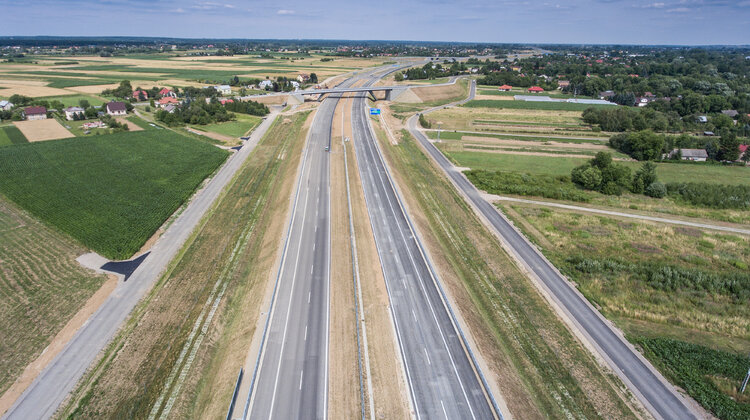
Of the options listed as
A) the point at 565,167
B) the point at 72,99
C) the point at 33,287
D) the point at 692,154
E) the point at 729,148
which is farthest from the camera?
the point at 72,99

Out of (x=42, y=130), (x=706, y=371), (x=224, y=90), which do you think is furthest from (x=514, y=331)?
(x=224, y=90)

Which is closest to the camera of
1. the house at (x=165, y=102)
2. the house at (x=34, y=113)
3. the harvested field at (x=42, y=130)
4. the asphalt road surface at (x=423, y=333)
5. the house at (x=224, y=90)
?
the asphalt road surface at (x=423, y=333)

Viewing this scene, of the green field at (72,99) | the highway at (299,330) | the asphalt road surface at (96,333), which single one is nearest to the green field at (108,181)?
the asphalt road surface at (96,333)

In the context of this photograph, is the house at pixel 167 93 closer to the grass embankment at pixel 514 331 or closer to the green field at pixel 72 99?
the green field at pixel 72 99

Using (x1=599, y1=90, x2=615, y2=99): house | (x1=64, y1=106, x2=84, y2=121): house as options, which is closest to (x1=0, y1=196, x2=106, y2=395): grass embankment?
(x1=64, y1=106, x2=84, y2=121): house

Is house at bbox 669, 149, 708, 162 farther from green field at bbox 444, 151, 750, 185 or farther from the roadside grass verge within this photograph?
the roadside grass verge

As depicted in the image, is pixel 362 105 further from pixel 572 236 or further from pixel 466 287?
pixel 466 287

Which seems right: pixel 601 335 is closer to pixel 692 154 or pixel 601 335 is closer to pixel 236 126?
pixel 692 154
